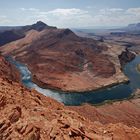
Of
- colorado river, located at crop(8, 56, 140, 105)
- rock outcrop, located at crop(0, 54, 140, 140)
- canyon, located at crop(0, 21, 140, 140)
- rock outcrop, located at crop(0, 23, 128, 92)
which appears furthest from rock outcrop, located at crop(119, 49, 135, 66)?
rock outcrop, located at crop(0, 54, 140, 140)

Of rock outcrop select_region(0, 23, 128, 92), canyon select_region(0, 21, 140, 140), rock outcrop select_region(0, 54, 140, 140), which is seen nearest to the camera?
rock outcrop select_region(0, 54, 140, 140)

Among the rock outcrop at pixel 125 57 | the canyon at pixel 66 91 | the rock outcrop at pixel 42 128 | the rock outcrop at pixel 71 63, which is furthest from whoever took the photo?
the rock outcrop at pixel 125 57

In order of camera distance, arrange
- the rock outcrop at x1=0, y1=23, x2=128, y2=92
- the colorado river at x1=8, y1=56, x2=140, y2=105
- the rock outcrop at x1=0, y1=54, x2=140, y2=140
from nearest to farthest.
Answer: the rock outcrop at x1=0, y1=54, x2=140, y2=140, the colorado river at x1=8, y1=56, x2=140, y2=105, the rock outcrop at x1=0, y1=23, x2=128, y2=92

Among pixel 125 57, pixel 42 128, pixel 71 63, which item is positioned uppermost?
pixel 42 128

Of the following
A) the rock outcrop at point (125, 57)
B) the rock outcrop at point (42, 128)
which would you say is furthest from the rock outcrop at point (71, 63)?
the rock outcrop at point (42, 128)

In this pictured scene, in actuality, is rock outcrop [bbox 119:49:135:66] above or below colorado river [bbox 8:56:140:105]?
below

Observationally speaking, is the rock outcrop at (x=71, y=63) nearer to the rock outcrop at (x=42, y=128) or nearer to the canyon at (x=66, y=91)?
the canyon at (x=66, y=91)

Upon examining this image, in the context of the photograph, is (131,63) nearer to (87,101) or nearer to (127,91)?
(127,91)

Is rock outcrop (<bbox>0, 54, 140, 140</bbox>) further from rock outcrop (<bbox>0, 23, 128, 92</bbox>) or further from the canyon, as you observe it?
rock outcrop (<bbox>0, 23, 128, 92</bbox>)

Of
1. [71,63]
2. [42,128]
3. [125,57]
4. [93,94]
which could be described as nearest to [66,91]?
[93,94]

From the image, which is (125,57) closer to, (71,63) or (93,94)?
(71,63)

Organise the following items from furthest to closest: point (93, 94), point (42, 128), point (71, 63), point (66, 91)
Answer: point (71, 63) → point (66, 91) → point (93, 94) → point (42, 128)
